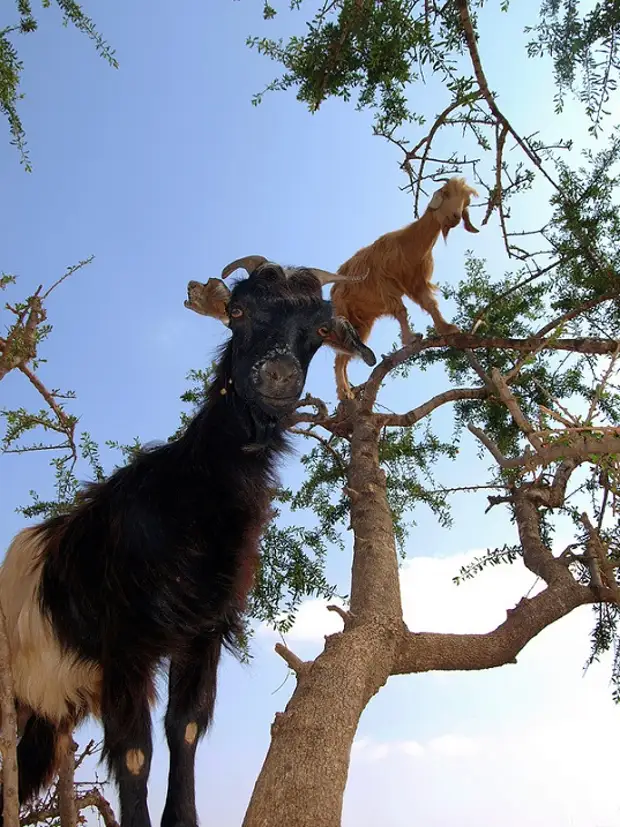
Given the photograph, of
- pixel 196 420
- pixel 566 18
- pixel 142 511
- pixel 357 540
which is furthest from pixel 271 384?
pixel 566 18

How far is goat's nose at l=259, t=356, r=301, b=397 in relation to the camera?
109 inches

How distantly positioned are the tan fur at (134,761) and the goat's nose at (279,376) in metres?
1.46

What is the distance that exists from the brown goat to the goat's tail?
3.89m

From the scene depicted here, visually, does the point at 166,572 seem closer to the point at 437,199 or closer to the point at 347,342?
the point at 347,342

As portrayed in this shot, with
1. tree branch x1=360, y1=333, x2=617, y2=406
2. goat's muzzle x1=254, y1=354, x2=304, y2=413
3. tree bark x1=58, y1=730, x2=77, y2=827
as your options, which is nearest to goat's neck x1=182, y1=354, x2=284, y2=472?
goat's muzzle x1=254, y1=354, x2=304, y2=413

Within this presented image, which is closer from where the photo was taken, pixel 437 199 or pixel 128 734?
pixel 128 734

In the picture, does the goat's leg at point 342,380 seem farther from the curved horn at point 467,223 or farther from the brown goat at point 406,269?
the curved horn at point 467,223

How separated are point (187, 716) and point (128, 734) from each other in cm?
39

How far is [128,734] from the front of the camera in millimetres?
2496

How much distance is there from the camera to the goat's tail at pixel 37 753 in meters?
3.05

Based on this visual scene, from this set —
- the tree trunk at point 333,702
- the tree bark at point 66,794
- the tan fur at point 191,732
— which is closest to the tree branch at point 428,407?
the tree trunk at point 333,702

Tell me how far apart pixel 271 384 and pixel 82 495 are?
114cm

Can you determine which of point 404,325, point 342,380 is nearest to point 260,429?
point 342,380

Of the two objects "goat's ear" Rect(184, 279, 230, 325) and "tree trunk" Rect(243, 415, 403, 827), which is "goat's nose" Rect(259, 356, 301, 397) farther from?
"tree trunk" Rect(243, 415, 403, 827)
